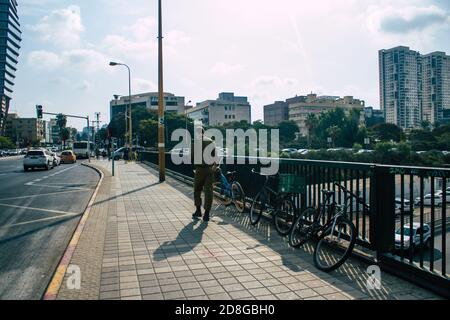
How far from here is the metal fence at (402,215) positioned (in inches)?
157

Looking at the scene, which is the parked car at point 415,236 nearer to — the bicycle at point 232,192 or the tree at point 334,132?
the bicycle at point 232,192

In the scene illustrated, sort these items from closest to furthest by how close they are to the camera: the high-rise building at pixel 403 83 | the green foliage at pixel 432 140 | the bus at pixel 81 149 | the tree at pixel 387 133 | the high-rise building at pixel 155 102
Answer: the bus at pixel 81 149
the green foliage at pixel 432 140
the tree at pixel 387 133
the high-rise building at pixel 155 102
the high-rise building at pixel 403 83

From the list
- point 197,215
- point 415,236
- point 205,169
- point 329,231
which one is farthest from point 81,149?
point 415,236

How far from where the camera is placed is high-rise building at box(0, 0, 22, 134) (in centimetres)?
14200

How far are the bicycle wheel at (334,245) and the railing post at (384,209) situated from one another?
0.33 m

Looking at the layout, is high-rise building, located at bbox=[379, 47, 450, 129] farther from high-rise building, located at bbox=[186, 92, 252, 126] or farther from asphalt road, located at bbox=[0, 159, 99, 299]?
asphalt road, located at bbox=[0, 159, 99, 299]

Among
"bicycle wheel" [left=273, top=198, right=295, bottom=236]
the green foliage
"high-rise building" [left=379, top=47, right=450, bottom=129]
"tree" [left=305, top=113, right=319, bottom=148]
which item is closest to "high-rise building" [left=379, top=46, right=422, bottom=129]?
"high-rise building" [left=379, top=47, right=450, bottom=129]

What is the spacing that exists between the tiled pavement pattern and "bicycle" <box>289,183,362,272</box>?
0.17 m

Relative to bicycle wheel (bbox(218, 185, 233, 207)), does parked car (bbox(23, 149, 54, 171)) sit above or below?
above

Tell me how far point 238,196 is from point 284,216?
2374 mm

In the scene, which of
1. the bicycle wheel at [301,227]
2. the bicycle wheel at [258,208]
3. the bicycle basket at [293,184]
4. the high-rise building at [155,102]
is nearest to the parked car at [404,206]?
the bicycle wheel at [301,227]
